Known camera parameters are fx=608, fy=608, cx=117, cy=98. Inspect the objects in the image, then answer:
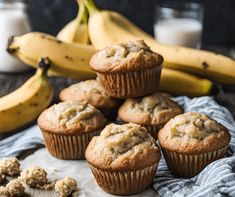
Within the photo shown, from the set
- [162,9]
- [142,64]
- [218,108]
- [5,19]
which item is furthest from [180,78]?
[5,19]

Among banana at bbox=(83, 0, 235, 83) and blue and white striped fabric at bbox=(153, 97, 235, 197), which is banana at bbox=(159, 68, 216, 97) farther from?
blue and white striped fabric at bbox=(153, 97, 235, 197)

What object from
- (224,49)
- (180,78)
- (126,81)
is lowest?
(224,49)

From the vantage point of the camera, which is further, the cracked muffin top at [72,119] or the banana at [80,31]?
the banana at [80,31]

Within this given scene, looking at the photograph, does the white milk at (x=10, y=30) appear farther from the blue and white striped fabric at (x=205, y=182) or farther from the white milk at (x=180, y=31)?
the blue and white striped fabric at (x=205, y=182)

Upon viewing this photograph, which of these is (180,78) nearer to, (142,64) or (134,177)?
(142,64)

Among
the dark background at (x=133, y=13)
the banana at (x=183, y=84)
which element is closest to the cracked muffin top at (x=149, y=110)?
the banana at (x=183, y=84)

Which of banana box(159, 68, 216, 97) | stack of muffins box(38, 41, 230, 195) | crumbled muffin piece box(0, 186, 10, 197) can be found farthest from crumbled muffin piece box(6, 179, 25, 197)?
banana box(159, 68, 216, 97)
